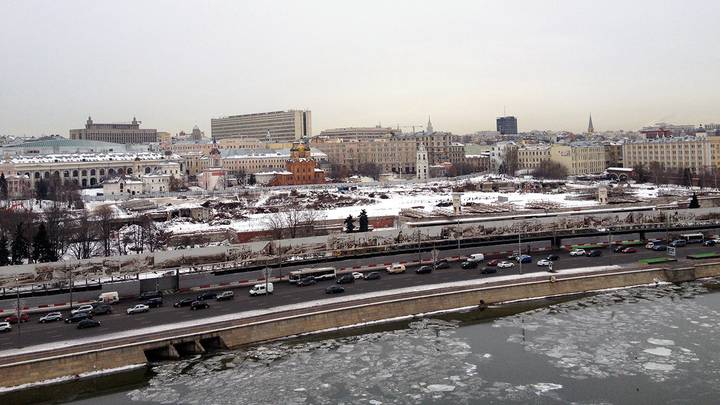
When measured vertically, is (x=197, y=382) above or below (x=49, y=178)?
below

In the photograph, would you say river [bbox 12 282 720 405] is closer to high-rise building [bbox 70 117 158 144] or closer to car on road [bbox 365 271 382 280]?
car on road [bbox 365 271 382 280]

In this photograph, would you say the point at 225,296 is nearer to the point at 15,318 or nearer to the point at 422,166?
the point at 15,318

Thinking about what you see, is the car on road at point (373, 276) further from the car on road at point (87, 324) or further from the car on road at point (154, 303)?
the car on road at point (87, 324)

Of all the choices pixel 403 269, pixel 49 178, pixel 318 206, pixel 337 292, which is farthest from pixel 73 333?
pixel 49 178

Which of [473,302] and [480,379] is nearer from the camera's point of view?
[480,379]

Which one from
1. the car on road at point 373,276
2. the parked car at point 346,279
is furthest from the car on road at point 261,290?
the car on road at point 373,276

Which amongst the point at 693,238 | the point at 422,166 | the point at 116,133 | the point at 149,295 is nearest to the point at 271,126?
the point at 116,133

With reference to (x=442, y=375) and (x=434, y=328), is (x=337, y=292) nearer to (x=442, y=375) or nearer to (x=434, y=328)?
(x=434, y=328)
